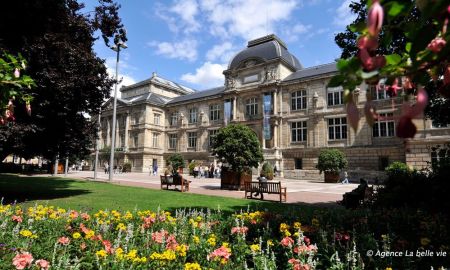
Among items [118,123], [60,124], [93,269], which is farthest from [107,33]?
[118,123]

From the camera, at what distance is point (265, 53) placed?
→ 41.9m

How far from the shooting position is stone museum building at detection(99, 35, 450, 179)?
31219mm

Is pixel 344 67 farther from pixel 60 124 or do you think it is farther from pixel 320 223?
pixel 60 124

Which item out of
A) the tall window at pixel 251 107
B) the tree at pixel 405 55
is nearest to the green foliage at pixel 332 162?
the tall window at pixel 251 107

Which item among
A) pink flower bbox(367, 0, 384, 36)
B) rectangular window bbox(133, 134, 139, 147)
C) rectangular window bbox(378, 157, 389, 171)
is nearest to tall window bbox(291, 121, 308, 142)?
rectangular window bbox(378, 157, 389, 171)

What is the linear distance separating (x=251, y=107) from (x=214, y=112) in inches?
304

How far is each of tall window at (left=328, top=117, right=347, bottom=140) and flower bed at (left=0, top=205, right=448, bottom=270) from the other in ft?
100

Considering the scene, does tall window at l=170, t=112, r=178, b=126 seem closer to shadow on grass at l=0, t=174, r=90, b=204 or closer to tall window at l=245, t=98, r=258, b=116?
tall window at l=245, t=98, r=258, b=116

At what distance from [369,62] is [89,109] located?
47.2 feet

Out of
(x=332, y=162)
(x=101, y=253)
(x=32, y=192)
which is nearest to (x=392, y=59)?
(x=101, y=253)

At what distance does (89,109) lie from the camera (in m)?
13.8

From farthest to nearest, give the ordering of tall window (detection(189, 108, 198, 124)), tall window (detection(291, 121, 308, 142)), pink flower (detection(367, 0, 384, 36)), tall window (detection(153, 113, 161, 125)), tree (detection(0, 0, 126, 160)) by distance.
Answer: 1. tall window (detection(153, 113, 161, 125))
2. tall window (detection(189, 108, 198, 124))
3. tall window (detection(291, 121, 308, 142))
4. tree (detection(0, 0, 126, 160))
5. pink flower (detection(367, 0, 384, 36))

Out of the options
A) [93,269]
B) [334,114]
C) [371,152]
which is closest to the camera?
[93,269]

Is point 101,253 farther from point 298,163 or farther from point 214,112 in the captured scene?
point 214,112
